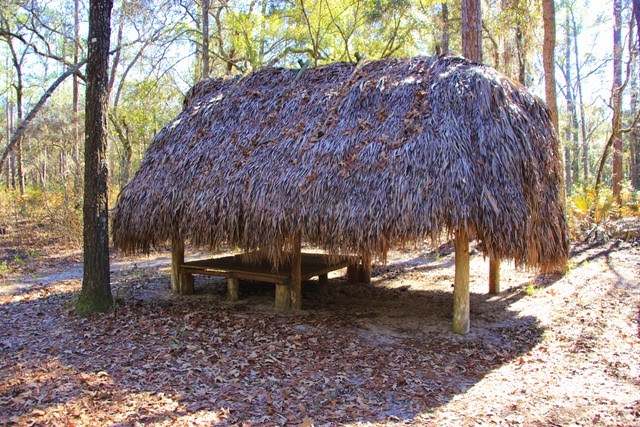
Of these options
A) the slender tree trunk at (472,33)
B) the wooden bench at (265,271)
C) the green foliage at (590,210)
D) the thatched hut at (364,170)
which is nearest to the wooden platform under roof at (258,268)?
the wooden bench at (265,271)

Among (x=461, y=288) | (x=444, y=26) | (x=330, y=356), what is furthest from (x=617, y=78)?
(x=330, y=356)

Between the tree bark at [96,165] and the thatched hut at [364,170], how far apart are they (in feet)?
2.98

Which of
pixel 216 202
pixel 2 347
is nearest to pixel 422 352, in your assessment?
pixel 216 202

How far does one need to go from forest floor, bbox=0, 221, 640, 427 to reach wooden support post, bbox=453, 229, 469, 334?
0.68 feet

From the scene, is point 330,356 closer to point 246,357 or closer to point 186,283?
point 246,357

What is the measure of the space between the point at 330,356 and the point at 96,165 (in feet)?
12.8

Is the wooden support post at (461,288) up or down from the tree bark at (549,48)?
down

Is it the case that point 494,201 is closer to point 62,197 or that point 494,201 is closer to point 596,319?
point 596,319

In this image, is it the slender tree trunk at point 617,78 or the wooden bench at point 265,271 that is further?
the slender tree trunk at point 617,78

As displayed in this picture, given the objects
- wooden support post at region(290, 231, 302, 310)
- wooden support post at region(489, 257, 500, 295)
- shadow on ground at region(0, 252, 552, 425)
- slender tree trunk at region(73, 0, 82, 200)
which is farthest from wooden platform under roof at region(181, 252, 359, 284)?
slender tree trunk at region(73, 0, 82, 200)

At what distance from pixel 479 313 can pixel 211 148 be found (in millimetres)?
4695

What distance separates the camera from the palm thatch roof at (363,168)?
18.2ft

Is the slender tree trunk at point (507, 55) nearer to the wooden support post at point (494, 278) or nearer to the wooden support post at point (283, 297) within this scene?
the wooden support post at point (494, 278)

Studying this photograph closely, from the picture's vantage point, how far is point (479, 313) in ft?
22.8
